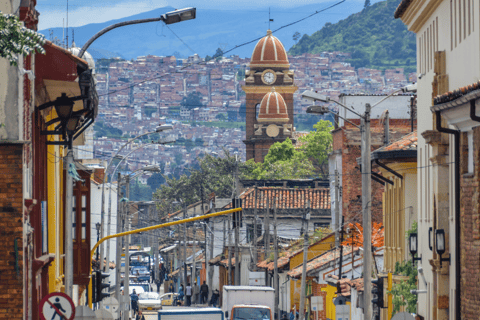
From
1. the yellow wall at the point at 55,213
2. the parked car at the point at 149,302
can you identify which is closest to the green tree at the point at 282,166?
the parked car at the point at 149,302

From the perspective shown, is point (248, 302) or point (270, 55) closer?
point (248, 302)

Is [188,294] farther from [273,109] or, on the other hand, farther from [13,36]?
[273,109]

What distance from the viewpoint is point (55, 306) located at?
705 inches

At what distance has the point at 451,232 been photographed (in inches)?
850

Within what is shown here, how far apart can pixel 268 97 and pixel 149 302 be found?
66.3m

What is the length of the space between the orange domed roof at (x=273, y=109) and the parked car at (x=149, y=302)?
6329cm

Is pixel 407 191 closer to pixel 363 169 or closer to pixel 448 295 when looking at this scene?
pixel 363 169

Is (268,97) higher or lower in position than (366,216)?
higher

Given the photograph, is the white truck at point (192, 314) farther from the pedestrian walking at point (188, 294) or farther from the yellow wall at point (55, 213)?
the pedestrian walking at point (188, 294)

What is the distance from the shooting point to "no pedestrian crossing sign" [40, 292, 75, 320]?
17.9 metres

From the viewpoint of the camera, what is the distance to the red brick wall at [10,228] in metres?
17.7

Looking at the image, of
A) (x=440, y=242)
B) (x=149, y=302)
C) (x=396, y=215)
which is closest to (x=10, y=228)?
(x=440, y=242)

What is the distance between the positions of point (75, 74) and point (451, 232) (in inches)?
331

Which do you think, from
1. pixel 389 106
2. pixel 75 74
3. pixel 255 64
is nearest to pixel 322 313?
pixel 389 106
